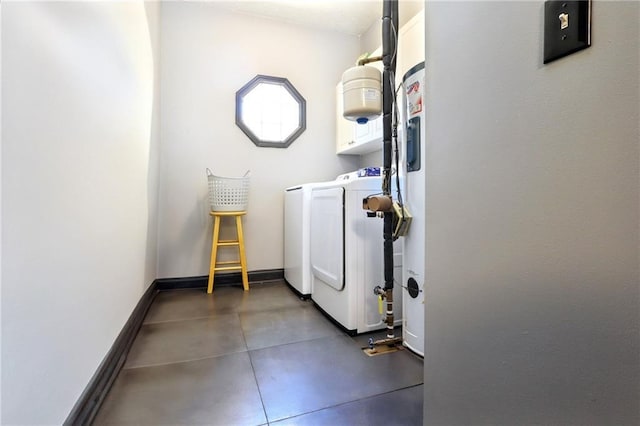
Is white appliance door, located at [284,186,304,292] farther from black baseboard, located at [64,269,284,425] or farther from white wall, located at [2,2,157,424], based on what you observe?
white wall, located at [2,2,157,424]

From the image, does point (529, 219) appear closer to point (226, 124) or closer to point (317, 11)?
point (226, 124)

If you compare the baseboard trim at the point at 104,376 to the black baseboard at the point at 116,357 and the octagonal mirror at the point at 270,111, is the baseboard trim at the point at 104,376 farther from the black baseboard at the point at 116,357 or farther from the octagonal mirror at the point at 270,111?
the octagonal mirror at the point at 270,111

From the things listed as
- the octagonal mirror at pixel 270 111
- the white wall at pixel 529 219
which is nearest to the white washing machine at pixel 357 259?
the white wall at pixel 529 219

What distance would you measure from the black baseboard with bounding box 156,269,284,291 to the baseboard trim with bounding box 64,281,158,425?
0.75m

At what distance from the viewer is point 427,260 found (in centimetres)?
75

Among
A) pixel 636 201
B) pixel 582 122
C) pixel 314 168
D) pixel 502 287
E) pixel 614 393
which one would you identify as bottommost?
pixel 614 393

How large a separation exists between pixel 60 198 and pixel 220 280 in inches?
76.2

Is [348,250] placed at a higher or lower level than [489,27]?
lower

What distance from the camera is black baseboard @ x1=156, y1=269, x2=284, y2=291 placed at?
2.48 metres

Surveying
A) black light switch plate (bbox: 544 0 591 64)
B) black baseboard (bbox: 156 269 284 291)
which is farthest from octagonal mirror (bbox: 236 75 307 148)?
black light switch plate (bbox: 544 0 591 64)

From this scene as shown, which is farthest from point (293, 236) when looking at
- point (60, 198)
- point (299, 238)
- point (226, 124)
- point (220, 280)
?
point (60, 198)

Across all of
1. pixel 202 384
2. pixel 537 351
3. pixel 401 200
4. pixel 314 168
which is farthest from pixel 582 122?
pixel 314 168

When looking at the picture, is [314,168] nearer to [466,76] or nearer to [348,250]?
[348,250]

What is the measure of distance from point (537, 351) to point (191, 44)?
307cm
